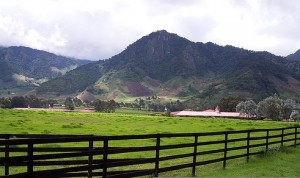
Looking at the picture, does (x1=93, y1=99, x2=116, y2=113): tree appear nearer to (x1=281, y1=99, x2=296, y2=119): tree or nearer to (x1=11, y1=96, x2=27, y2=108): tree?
(x1=11, y1=96, x2=27, y2=108): tree

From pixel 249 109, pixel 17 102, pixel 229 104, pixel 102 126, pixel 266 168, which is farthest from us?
pixel 17 102

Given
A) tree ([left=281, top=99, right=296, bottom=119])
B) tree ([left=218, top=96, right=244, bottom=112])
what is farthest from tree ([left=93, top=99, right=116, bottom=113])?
tree ([left=281, top=99, right=296, bottom=119])

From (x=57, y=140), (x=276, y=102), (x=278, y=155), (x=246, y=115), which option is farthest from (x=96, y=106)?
(x=57, y=140)

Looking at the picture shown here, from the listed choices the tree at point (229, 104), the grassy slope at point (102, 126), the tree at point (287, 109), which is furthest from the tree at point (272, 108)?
the grassy slope at point (102, 126)

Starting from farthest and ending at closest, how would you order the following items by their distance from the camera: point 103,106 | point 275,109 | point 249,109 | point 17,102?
point 17,102, point 103,106, point 249,109, point 275,109

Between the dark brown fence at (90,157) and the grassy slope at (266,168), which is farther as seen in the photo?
the grassy slope at (266,168)

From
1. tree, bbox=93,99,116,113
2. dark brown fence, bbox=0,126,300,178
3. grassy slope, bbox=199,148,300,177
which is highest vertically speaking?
dark brown fence, bbox=0,126,300,178

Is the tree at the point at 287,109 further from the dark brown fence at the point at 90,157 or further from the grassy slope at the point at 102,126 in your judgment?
the dark brown fence at the point at 90,157

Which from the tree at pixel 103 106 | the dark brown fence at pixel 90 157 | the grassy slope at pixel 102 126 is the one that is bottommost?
the tree at pixel 103 106

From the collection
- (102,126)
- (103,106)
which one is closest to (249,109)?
(103,106)

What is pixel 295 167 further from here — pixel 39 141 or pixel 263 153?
pixel 39 141

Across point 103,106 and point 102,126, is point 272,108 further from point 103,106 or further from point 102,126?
point 102,126

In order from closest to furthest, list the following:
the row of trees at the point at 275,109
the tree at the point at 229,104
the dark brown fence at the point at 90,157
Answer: the dark brown fence at the point at 90,157 < the row of trees at the point at 275,109 < the tree at the point at 229,104

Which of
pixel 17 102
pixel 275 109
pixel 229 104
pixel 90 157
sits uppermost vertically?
pixel 90 157
